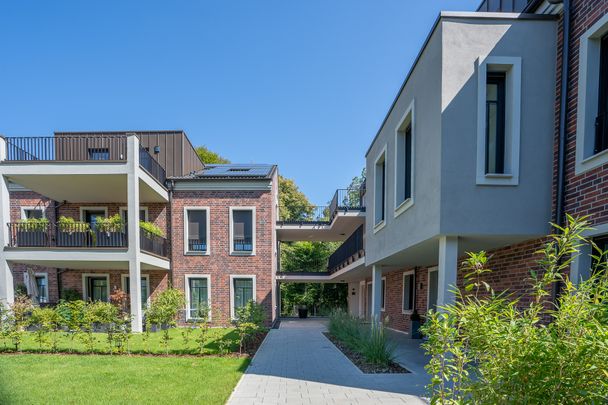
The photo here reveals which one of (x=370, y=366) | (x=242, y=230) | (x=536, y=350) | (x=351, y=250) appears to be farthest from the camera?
(x=242, y=230)

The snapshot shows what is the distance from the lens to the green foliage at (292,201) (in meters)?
33.0

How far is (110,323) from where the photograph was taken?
8.93 meters

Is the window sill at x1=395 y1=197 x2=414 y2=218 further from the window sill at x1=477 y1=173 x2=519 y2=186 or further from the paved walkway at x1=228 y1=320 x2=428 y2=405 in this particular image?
the paved walkway at x1=228 y1=320 x2=428 y2=405

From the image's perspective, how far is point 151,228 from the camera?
1351 centimetres

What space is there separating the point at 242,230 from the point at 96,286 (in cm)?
737

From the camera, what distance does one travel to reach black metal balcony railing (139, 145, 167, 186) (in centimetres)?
1303

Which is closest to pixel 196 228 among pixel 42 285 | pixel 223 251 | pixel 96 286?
pixel 223 251

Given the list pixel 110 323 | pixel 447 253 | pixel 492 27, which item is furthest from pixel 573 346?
pixel 110 323

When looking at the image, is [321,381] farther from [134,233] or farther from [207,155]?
[207,155]

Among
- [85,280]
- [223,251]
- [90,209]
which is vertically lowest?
[85,280]

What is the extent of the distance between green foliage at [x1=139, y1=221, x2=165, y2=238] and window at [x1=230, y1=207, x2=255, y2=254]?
3.22 meters

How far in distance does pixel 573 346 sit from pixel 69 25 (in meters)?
10.9

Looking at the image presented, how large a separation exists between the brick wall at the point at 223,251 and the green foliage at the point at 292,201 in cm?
1763

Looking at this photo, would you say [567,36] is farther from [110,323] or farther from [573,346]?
[110,323]
